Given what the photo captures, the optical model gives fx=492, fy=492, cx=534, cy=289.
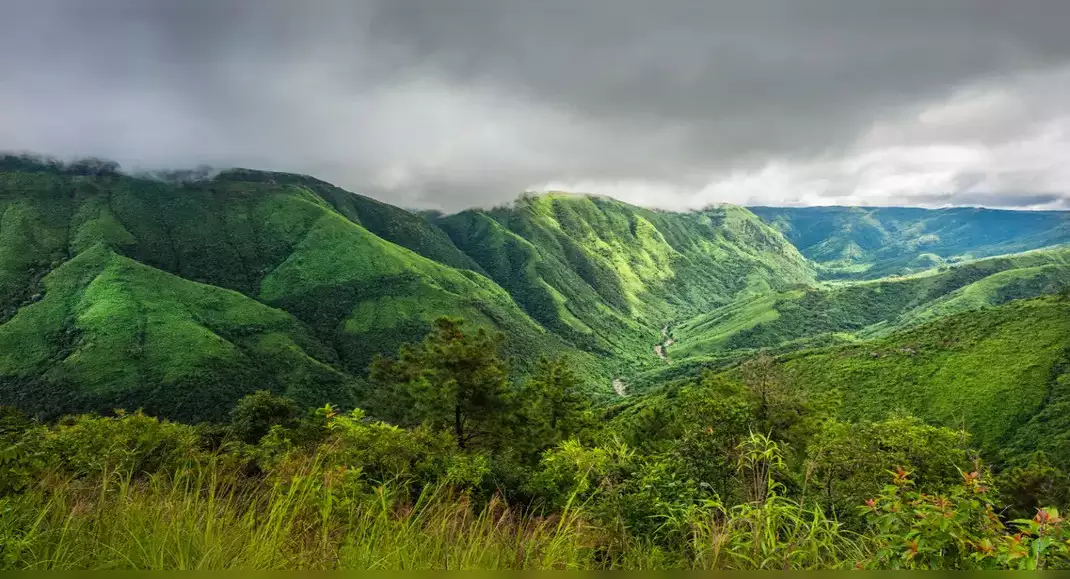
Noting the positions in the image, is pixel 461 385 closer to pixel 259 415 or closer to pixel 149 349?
pixel 259 415

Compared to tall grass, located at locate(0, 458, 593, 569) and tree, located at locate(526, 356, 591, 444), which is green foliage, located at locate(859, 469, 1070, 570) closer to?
tall grass, located at locate(0, 458, 593, 569)

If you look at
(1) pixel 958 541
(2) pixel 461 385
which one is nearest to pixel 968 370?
(2) pixel 461 385

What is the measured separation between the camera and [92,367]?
14488 cm

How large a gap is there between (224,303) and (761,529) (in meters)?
225

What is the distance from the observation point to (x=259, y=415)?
28.0 m

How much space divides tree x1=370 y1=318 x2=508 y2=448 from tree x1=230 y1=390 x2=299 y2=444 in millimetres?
7495

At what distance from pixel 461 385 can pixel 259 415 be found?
12490 mm

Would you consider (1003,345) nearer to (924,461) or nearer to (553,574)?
(924,461)

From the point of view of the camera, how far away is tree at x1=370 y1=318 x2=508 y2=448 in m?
23.9

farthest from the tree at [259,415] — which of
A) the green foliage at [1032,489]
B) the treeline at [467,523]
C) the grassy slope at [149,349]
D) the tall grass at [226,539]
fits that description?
the grassy slope at [149,349]

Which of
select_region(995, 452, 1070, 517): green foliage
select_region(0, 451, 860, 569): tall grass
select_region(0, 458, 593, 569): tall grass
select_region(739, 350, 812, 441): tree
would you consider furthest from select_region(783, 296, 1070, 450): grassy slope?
select_region(0, 458, 593, 569): tall grass

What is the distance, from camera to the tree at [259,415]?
26062mm

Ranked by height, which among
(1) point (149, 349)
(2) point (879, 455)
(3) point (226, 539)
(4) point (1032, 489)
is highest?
(3) point (226, 539)

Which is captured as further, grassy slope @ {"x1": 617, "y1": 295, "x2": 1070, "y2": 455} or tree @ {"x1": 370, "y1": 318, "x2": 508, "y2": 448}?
grassy slope @ {"x1": 617, "y1": 295, "x2": 1070, "y2": 455}
